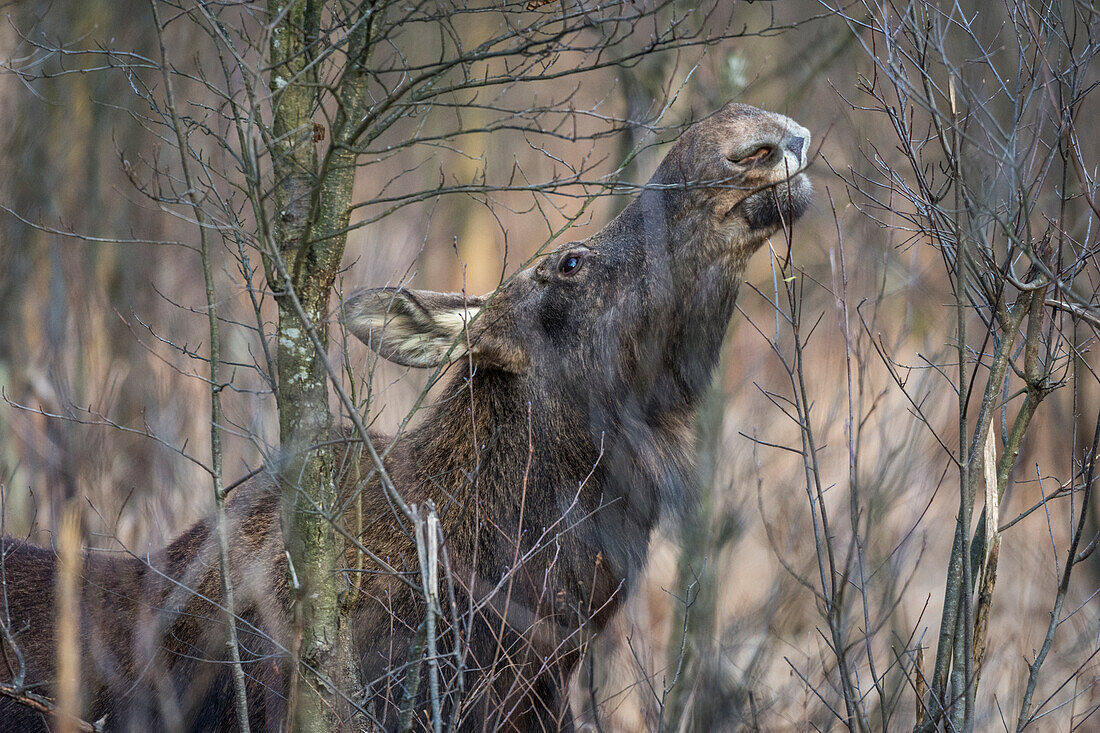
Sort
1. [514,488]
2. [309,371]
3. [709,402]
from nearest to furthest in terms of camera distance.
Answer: [309,371] → [514,488] → [709,402]

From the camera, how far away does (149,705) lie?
4156mm

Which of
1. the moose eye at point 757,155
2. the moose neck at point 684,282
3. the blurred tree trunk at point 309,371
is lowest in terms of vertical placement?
the blurred tree trunk at point 309,371

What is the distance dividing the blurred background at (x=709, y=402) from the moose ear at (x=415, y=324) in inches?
43.1

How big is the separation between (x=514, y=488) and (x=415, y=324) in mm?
1015

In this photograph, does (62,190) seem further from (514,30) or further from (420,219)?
(514,30)

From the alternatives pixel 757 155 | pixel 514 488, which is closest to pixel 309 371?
pixel 514 488

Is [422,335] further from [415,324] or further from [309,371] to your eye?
[309,371]

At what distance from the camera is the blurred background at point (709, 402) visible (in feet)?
20.8

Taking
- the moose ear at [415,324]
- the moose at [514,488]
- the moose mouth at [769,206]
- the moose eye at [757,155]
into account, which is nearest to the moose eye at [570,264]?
the moose at [514,488]

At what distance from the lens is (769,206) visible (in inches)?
179

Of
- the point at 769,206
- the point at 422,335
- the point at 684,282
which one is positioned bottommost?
the point at 422,335

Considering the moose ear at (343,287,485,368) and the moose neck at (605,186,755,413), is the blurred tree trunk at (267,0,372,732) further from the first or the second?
the moose neck at (605,186,755,413)

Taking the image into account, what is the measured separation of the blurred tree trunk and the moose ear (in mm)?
1252

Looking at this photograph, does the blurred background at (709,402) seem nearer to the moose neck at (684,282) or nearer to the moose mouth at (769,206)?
the moose neck at (684,282)
